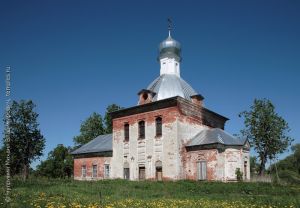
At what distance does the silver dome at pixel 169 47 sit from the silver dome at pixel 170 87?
3193mm

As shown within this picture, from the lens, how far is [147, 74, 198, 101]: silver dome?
3075 centimetres

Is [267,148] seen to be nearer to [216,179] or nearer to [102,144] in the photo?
[216,179]

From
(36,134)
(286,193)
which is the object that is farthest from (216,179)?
(36,134)

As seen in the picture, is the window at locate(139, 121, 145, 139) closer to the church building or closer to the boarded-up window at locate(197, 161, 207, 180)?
the church building

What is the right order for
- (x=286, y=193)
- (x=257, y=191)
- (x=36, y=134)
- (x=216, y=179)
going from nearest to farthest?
(x=286, y=193), (x=257, y=191), (x=216, y=179), (x=36, y=134)

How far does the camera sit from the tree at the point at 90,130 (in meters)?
54.9

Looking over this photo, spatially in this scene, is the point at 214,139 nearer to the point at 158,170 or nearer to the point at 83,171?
the point at 158,170

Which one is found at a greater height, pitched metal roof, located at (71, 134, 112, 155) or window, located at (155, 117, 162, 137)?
window, located at (155, 117, 162, 137)

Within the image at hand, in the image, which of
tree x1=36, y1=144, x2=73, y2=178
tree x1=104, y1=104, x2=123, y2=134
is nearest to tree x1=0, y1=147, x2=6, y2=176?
tree x1=36, y1=144, x2=73, y2=178

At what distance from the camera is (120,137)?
32344 millimetres

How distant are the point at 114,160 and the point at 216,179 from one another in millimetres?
10589

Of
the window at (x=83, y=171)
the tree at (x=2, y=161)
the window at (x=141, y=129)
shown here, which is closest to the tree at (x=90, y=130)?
the tree at (x=2, y=161)

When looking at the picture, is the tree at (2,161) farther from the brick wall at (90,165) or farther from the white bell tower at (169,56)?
the white bell tower at (169,56)

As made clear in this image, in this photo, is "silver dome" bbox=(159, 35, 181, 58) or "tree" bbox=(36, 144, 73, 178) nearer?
"silver dome" bbox=(159, 35, 181, 58)
